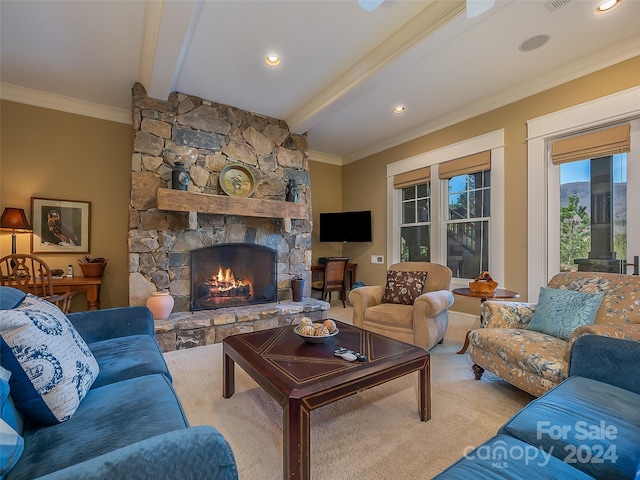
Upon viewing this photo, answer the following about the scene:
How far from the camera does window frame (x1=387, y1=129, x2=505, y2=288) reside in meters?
3.49

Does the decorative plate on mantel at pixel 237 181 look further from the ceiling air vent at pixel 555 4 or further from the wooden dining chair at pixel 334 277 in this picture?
the ceiling air vent at pixel 555 4

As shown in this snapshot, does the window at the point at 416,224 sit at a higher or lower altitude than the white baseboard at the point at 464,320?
higher

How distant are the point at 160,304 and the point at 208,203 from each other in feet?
3.95

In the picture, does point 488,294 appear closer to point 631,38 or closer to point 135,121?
point 631,38

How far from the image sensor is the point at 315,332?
1.93 meters

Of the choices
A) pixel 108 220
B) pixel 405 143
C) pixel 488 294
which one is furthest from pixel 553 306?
pixel 108 220

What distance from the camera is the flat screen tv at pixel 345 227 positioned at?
202 inches

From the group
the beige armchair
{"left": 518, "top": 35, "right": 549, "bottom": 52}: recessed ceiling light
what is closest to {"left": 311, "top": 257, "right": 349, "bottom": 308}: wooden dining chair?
the beige armchair

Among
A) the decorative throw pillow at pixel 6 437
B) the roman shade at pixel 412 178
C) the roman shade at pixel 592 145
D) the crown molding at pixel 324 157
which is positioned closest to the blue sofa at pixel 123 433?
the decorative throw pillow at pixel 6 437

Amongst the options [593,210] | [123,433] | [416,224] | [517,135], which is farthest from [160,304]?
[593,210]

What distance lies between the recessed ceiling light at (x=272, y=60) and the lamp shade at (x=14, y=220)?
3.04 meters

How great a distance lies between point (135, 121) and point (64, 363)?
299cm

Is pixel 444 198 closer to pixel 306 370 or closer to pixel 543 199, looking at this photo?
pixel 543 199

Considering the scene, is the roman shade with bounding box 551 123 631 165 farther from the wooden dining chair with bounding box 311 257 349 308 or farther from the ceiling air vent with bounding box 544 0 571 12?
the wooden dining chair with bounding box 311 257 349 308
